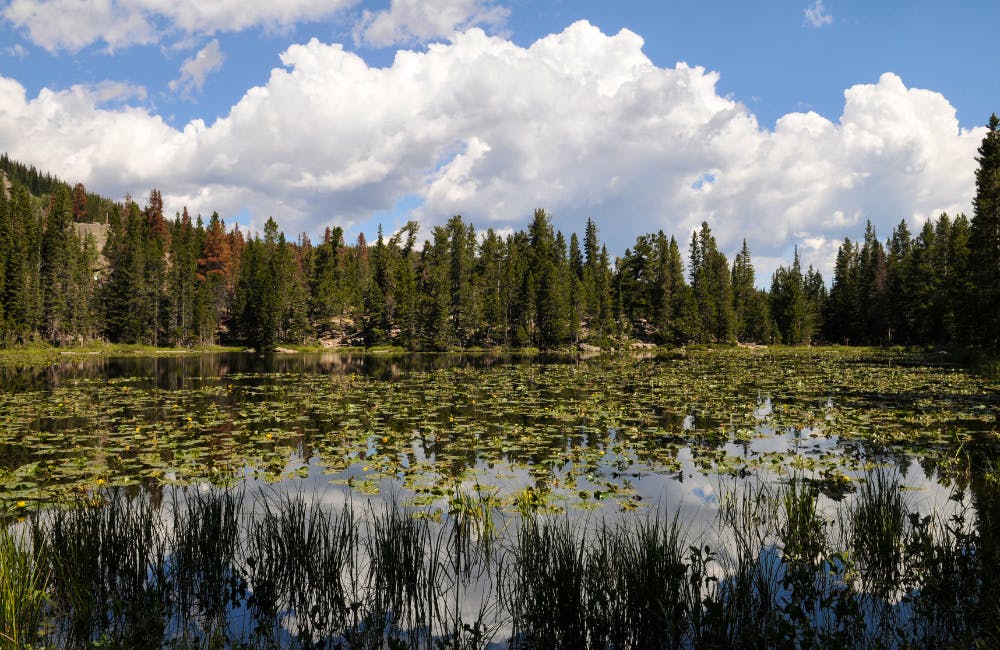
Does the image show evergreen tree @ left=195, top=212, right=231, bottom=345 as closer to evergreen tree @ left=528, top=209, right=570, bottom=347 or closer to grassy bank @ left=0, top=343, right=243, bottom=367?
grassy bank @ left=0, top=343, right=243, bottom=367

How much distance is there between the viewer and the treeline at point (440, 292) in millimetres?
82000

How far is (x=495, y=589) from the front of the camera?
7.27 metres

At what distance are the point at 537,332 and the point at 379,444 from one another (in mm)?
84672

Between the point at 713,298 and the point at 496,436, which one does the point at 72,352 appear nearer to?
the point at 496,436

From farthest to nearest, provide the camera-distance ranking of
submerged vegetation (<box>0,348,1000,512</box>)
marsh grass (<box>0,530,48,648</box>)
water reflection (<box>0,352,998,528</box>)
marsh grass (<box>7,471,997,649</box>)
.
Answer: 1. submerged vegetation (<box>0,348,1000,512</box>)
2. water reflection (<box>0,352,998,528</box>)
3. marsh grass (<box>7,471,997,649</box>)
4. marsh grass (<box>0,530,48,648</box>)

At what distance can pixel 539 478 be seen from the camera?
12.2m

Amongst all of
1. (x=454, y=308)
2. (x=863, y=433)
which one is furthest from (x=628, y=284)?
(x=863, y=433)

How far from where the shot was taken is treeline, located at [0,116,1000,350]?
82.0 metres

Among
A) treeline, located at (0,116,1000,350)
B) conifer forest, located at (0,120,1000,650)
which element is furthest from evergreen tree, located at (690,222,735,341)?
conifer forest, located at (0,120,1000,650)

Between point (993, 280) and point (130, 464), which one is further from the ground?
point (993, 280)

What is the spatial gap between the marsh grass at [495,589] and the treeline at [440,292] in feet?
254

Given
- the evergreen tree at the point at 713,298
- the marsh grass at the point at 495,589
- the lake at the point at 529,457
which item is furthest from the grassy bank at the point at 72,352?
the evergreen tree at the point at 713,298

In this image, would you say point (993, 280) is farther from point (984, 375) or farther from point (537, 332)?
point (537, 332)

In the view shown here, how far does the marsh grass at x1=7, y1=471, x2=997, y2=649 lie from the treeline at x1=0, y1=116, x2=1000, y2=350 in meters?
77.3
